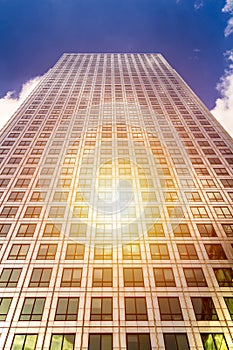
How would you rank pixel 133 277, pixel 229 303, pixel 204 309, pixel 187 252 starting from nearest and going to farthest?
pixel 204 309 < pixel 229 303 < pixel 133 277 < pixel 187 252

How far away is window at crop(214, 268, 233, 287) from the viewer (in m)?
30.7

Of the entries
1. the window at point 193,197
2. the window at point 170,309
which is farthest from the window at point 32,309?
the window at point 193,197

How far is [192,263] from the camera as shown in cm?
3300

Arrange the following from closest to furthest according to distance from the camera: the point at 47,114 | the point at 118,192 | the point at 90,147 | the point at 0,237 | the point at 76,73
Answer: the point at 0,237 → the point at 118,192 → the point at 90,147 → the point at 47,114 → the point at 76,73

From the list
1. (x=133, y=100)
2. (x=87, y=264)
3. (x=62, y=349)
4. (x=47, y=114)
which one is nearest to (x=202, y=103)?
(x=133, y=100)

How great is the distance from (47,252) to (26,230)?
17.5 feet

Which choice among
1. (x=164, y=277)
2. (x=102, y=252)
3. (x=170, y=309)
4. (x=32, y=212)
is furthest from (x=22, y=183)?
(x=170, y=309)

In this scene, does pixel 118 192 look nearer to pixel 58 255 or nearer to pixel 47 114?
pixel 58 255

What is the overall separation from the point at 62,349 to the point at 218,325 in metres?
15.6

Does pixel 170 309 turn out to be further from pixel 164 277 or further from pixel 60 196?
pixel 60 196

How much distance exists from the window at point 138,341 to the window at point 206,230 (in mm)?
16121

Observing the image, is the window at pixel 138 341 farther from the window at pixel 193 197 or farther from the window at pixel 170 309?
the window at pixel 193 197

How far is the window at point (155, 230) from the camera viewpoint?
121 ft

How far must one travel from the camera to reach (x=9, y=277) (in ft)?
103
